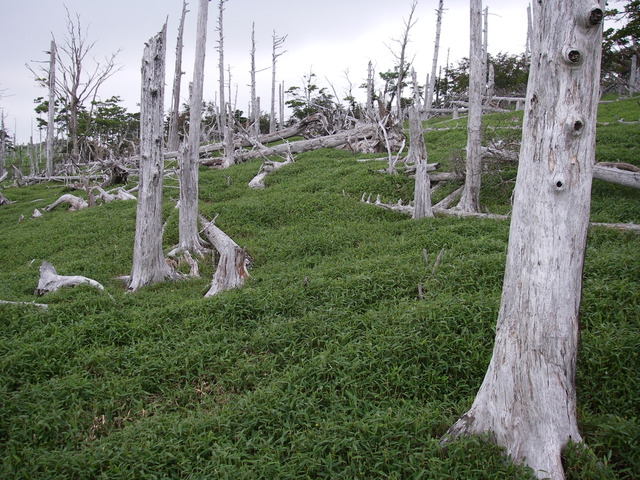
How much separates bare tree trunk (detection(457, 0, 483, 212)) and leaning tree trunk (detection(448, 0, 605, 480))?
7227 mm

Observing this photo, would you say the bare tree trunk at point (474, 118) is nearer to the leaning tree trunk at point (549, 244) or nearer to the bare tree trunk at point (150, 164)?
the bare tree trunk at point (150, 164)

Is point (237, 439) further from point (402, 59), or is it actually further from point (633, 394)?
point (402, 59)

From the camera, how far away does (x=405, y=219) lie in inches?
395

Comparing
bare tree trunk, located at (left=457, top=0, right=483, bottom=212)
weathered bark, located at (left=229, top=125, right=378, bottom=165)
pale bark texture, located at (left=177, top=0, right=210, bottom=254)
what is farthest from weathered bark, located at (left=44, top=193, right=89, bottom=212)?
bare tree trunk, located at (left=457, top=0, right=483, bottom=212)

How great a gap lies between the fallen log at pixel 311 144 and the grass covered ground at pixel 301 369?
11601 millimetres

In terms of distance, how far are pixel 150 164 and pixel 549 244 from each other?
6514 millimetres

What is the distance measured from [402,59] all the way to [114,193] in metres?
14.0

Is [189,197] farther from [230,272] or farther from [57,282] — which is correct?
[57,282]

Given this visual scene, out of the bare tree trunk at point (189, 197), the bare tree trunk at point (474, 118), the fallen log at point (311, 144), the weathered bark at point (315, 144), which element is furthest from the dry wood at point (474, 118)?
the weathered bark at point (315, 144)

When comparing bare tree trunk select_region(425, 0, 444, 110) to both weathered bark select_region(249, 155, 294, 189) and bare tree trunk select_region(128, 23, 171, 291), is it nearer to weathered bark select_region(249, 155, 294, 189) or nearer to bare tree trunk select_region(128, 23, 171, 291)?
weathered bark select_region(249, 155, 294, 189)

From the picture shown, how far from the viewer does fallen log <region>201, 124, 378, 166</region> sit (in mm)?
18891

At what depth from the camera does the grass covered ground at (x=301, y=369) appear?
3314 mm

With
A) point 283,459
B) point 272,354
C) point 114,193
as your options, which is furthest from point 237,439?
point 114,193

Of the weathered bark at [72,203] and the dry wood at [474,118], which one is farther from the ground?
the dry wood at [474,118]
